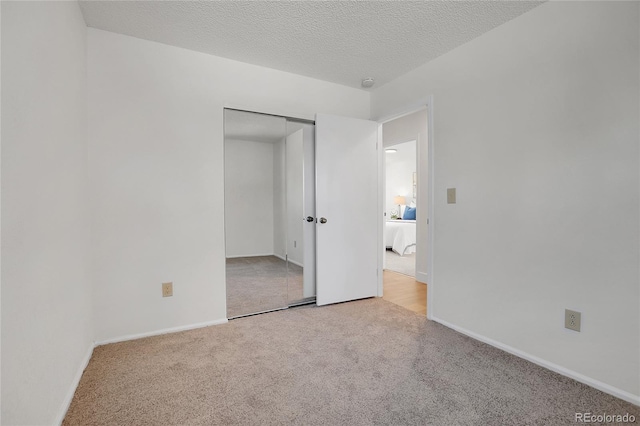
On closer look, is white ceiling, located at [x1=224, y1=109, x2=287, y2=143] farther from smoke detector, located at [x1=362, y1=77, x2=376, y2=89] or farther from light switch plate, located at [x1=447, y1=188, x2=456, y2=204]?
light switch plate, located at [x1=447, y1=188, x2=456, y2=204]

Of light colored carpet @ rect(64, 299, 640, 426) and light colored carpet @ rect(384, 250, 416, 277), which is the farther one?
light colored carpet @ rect(384, 250, 416, 277)

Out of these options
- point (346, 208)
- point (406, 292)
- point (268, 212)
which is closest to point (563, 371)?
point (406, 292)

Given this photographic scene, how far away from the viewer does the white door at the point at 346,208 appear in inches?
121

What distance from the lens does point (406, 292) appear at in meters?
3.62

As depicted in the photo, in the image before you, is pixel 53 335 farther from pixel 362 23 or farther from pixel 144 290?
pixel 362 23

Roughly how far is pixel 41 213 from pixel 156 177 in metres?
1.14

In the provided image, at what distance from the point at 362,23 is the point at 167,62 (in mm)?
1560

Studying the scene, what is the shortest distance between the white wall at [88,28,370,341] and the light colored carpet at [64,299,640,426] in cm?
30

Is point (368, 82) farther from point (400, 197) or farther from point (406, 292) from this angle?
point (400, 197)

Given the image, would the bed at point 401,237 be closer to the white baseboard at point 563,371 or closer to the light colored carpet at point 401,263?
the light colored carpet at point 401,263

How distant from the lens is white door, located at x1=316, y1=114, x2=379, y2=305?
3.08 metres

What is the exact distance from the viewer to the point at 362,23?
2150mm

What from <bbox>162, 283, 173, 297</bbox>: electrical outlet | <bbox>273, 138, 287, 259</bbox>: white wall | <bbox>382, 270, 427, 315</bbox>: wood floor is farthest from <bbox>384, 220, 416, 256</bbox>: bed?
<bbox>162, 283, 173, 297</bbox>: electrical outlet

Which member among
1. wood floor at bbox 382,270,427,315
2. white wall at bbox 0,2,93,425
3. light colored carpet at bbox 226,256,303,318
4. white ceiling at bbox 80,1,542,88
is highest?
white ceiling at bbox 80,1,542,88
